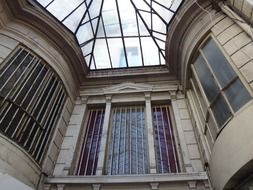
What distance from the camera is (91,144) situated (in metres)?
8.08

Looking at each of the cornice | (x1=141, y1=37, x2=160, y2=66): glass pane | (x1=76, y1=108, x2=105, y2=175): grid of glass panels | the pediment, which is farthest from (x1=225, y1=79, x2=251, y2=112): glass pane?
(x1=141, y1=37, x2=160, y2=66): glass pane

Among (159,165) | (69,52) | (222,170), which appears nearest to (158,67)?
(69,52)

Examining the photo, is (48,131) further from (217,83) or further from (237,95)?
(237,95)

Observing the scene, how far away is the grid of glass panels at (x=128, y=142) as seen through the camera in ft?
23.4

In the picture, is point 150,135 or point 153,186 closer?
point 153,186

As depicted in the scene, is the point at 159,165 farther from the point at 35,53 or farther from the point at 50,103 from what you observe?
the point at 35,53

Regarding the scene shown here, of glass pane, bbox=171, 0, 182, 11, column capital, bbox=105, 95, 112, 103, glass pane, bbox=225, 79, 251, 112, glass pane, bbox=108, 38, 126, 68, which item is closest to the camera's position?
glass pane, bbox=225, 79, 251, 112

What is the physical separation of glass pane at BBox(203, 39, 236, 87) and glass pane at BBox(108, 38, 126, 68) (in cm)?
442

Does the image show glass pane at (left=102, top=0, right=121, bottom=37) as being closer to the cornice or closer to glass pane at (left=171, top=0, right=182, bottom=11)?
glass pane at (left=171, top=0, right=182, bottom=11)

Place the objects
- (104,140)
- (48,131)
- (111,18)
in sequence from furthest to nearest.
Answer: (111,18) < (104,140) < (48,131)

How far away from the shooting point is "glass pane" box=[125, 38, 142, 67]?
10281 mm

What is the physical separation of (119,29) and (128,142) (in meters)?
5.08

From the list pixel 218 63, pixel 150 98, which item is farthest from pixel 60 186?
pixel 218 63

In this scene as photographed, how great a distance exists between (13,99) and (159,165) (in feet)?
15.3
